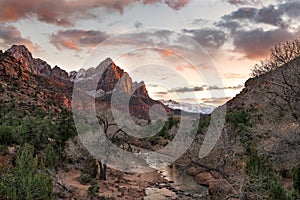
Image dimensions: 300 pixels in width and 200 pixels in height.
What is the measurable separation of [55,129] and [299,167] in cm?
1763

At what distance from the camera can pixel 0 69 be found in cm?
5228

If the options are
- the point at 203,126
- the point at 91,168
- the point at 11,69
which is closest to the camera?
the point at 91,168

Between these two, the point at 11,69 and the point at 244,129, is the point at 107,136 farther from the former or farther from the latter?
the point at 11,69

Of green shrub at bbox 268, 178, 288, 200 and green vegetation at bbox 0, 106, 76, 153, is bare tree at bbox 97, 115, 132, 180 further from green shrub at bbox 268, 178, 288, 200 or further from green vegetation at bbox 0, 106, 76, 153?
green shrub at bbox 268, 178, 288, 200

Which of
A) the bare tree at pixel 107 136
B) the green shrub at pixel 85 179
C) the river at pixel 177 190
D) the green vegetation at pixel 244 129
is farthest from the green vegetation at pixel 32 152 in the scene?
the green vegetation at pixel 244 129

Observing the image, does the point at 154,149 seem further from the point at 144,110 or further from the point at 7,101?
the point at 144,110

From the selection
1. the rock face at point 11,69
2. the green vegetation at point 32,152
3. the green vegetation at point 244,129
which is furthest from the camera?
the rock face at point 11,69

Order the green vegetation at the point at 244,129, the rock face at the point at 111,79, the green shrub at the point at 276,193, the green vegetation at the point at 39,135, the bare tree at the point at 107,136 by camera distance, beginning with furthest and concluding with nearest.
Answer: the rock face at the point at 111,79, the green vegetation at the point at 39,135, the green vegetation at the point at 244,129, the bare tree at the point at 107,136, the green shrub at the point at 276,193

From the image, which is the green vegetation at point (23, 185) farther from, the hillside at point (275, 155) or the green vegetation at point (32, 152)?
the hillside at point (275, 155)

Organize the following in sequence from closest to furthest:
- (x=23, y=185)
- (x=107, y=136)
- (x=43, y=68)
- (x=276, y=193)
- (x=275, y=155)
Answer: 1. (x=23, y=185)
2. (x=276, y=193)
3. (x=275, y=155)
4. (x=107, y=136)
5. (x=43, y=68)

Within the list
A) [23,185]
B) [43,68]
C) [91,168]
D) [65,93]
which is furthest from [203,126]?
[43,68]

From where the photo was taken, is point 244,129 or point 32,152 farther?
point 244,129

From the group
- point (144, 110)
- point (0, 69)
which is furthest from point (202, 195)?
point (144, 110)

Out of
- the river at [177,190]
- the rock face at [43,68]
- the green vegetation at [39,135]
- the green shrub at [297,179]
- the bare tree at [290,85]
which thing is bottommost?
the river at [177,190]
